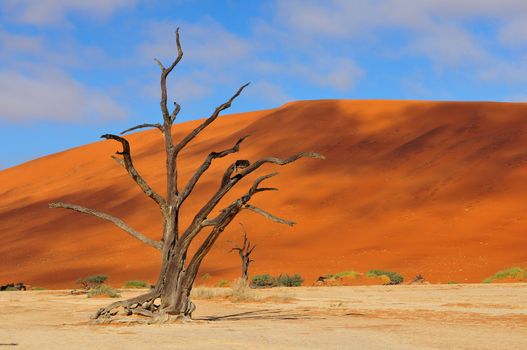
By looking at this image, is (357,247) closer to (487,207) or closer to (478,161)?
(487,207)

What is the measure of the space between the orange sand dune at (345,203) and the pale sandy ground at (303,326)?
13515 millimetres

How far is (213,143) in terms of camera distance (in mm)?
77312

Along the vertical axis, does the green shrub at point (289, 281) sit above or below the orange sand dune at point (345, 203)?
below

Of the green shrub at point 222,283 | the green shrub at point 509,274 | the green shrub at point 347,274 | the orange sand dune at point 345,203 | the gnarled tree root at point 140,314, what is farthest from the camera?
the orange sand dune at point 345,203

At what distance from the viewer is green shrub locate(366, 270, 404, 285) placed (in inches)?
1288

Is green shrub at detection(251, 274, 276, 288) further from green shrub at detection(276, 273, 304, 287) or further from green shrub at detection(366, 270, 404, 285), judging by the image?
green shrub at detection(366, 270, 404, 285)

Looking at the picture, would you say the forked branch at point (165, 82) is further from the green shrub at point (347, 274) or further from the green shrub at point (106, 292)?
the green shrub at point (347, 274)

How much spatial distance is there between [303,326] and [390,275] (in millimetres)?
19148

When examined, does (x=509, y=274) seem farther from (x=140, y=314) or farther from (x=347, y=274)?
(x=140, y=314)

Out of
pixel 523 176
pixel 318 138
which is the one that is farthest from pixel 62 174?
pixel 523 176

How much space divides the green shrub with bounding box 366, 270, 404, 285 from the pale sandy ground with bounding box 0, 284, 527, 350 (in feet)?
26.0

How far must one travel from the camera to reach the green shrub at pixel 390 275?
32.7 m

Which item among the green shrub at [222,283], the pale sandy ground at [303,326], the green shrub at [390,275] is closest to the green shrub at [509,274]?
the green shrub at [390,275]

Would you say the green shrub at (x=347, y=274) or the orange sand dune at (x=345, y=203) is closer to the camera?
the green shrub at (x=347, y=274)
